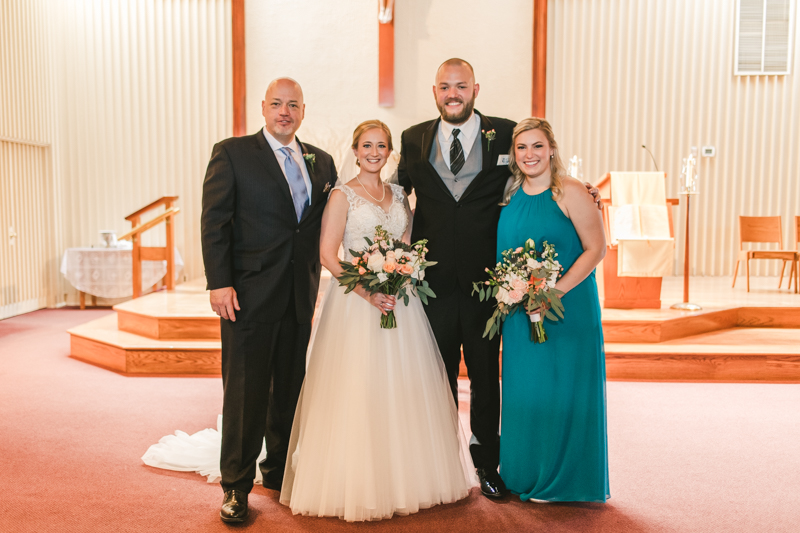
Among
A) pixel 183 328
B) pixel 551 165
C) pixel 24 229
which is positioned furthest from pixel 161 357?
pixel 24 229

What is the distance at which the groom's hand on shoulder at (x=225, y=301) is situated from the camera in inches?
95.1

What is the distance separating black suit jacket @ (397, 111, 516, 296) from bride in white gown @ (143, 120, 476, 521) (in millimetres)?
138

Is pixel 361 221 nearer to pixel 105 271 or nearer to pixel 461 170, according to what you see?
pixel 461 170

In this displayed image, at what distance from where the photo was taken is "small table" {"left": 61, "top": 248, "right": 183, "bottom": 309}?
7.73 metres

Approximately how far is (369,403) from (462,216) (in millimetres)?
887

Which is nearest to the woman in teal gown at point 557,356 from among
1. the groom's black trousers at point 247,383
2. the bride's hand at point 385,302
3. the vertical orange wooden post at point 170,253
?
the bride's hand at point 385,302

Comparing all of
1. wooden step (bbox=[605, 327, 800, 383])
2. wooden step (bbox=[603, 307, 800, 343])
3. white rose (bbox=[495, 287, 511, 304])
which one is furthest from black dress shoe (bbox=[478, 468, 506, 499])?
wooden step (bbox=[603, 307, 800, 343])

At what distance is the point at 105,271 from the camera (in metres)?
7.78

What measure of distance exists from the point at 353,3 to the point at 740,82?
5.43 meters

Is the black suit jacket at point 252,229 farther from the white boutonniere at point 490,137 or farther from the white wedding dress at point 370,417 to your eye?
the white boutonniere at point 490,137

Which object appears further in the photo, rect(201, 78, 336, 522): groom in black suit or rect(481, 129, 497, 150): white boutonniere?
rect(481, 129, 497, 150): white boutonniere

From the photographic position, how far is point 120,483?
2.81m

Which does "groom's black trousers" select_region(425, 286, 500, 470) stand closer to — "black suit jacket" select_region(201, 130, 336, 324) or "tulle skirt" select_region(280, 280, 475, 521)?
"tulle skirt" select_region(280, 280, 475, 521)

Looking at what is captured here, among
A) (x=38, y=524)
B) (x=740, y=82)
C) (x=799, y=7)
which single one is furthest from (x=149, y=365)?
(x=799, y=7)
